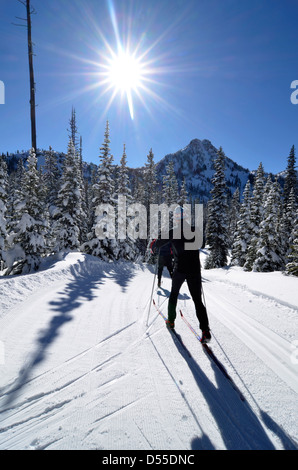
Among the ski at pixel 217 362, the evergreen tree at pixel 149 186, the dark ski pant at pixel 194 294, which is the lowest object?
the ski at pixel 217 362

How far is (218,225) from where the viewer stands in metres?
25.4

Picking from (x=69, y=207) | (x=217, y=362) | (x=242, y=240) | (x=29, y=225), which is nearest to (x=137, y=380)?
(x=217, y=362)

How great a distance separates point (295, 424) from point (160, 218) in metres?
34.4

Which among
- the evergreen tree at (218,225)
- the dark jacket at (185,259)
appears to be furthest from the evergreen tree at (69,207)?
the dark jacket at (185,259)

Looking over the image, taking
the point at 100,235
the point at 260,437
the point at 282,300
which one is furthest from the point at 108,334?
the point at 100,235

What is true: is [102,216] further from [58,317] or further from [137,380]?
[137,380]

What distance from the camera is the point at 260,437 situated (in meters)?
2.00

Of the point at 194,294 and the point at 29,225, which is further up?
the point at 29,225

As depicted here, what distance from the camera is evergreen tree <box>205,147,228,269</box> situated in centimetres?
2533

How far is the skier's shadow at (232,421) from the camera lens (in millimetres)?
1913

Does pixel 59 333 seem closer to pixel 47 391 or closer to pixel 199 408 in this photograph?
pixel 47 391

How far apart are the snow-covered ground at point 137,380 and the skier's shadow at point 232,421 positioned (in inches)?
0.4

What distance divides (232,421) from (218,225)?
24663 mm

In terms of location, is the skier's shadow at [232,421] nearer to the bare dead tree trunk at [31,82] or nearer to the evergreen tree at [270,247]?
the bare dead tree trunk at [31,82]
